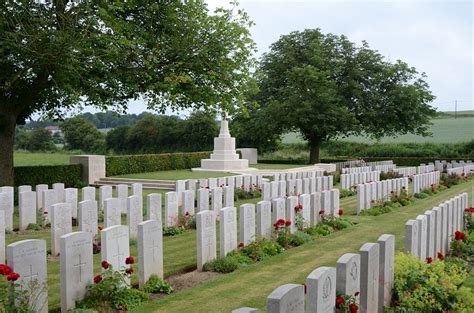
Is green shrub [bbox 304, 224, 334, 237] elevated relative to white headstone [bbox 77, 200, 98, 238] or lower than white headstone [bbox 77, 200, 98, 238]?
lower

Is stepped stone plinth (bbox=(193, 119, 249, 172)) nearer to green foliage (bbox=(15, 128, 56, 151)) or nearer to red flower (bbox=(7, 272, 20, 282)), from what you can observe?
red flower (bbox=(7, 272, 20, 282))

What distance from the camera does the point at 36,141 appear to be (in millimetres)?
54781

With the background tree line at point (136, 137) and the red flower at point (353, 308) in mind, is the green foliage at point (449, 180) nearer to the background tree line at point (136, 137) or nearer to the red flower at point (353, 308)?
the red flower at point (353, 308)

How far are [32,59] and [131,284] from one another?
30.5 feet

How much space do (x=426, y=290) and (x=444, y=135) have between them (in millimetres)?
58450

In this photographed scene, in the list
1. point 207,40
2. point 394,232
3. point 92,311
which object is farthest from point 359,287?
point 207,40

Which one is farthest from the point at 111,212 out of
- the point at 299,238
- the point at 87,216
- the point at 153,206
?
the point at 299,238

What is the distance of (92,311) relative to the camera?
5.73 metres

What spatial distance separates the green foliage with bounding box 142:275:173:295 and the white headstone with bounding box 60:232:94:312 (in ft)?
2.89

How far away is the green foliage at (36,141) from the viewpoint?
179 feet

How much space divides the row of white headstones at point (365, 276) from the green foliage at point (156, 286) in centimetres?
191

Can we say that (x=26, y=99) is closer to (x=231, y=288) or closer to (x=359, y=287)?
(x=231, y=288)

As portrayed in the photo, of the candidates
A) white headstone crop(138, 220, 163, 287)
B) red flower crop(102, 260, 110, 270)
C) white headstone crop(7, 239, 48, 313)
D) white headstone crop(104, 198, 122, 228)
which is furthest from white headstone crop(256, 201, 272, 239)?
white headstone crop(7, 239, 48, 313)

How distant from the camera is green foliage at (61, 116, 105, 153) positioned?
57.1 metres
